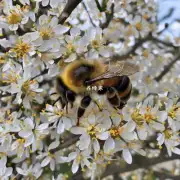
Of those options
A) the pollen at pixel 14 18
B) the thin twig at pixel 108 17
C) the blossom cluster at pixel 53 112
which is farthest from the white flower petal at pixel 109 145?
the thin twig at pixel 108 17

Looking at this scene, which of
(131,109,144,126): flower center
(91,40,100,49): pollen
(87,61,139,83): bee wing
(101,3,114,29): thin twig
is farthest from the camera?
(101,3,114,29): thin twig

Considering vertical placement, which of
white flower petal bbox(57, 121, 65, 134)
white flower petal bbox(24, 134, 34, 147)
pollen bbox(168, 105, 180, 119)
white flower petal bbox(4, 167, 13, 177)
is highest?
white flower petal bbox(57, 121, 65, 134)

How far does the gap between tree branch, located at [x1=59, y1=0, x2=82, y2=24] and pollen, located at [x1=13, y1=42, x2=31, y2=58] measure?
135 mm

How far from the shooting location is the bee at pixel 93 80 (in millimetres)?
1210

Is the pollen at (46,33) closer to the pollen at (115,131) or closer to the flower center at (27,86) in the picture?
the flower center at (27,86)

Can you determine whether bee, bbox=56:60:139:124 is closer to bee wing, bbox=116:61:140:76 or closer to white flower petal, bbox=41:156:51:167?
bee wing, bbox=116:61:140:76

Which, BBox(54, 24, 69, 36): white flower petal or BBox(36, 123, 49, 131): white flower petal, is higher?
BBox(54, 24, 69, 36): white flower petal

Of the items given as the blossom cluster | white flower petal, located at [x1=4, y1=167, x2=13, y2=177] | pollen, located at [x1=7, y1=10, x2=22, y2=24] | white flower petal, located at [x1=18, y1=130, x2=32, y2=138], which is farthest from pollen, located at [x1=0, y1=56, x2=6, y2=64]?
white flower petal, located at [x1=4, y1=167, x2=13, y2=177]

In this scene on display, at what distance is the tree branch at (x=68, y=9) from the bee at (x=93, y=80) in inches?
6.7

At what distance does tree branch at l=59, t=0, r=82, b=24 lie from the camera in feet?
4.37

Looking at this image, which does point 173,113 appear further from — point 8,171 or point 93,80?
point 8,171

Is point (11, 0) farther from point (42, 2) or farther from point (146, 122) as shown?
point (146, 122)

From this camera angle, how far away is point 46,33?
1.35 metres

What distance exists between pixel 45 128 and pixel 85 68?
0.72 feet
